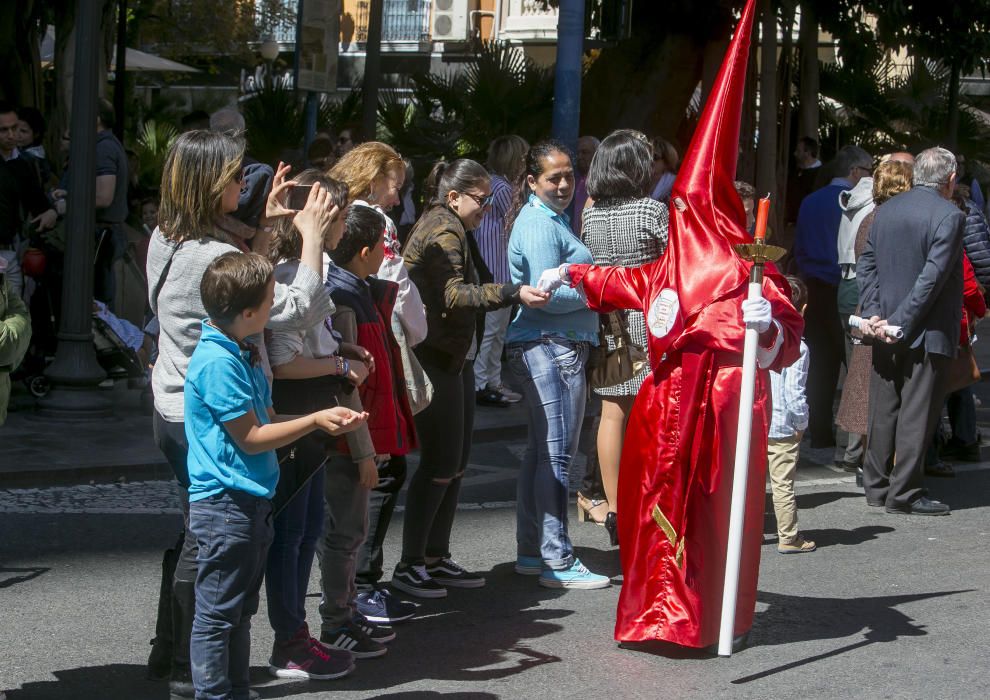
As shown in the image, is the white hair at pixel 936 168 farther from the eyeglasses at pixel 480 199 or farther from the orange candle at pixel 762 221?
the orange candle at pixel 762 221

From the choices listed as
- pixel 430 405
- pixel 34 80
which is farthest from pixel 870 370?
pixel 34 80

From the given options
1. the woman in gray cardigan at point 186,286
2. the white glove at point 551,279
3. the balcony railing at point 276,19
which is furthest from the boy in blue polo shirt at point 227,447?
the balcony railing at point 276,19

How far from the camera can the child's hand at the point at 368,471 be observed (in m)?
4.70

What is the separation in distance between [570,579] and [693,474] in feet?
3.68

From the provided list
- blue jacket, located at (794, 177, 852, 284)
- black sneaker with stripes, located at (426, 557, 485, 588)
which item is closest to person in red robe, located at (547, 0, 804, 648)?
black sneaker with stripes, located at (426, 557, 485, 588)

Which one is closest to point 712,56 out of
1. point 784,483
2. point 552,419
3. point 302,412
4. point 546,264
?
Result: point 784,483

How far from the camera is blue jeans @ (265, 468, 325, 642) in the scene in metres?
4.61

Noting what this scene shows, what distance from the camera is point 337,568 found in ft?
15.9

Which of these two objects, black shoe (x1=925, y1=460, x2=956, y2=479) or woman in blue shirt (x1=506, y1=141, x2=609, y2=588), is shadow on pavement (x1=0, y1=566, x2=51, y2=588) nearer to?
woman in blue shirt (x1=506, y1=141, x2=609, y2=588)

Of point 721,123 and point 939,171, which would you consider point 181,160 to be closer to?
point 721,123

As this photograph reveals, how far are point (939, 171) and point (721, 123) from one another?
2.89 metres

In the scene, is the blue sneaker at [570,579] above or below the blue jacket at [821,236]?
below

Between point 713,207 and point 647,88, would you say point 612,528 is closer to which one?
point 713,207

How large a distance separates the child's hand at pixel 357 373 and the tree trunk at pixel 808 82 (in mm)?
13725
